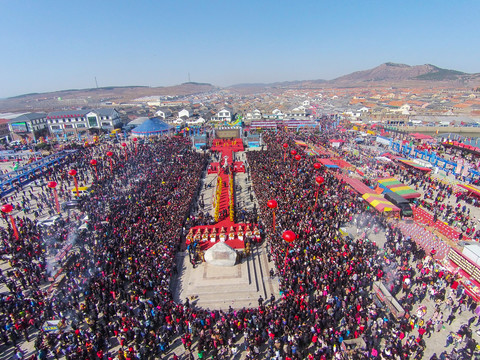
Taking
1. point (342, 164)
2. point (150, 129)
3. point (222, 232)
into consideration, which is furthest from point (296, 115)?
point (222, 232)

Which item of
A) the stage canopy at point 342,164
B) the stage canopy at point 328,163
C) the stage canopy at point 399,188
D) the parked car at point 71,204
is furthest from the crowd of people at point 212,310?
the stage canopy at point 342,164

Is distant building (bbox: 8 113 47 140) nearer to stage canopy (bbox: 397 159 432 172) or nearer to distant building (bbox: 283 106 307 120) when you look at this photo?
distant building (bbox: 283 106 307 120)

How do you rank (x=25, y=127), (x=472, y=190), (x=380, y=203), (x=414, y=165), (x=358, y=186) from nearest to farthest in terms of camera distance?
(x=380, y=203) → (x=472, y=190) → (x=358, y=186) → (x=414, y=165) → (x=25, y=127)

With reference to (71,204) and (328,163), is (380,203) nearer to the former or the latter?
(328,163)

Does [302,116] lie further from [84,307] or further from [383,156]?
[84,307]

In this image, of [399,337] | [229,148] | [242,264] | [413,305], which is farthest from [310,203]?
[229,148]

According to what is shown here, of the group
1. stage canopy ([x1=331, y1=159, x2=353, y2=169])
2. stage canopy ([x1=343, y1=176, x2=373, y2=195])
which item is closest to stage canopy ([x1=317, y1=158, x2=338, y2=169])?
stage canopy ([x1=331, y1=159, x2=353, y2=169])
